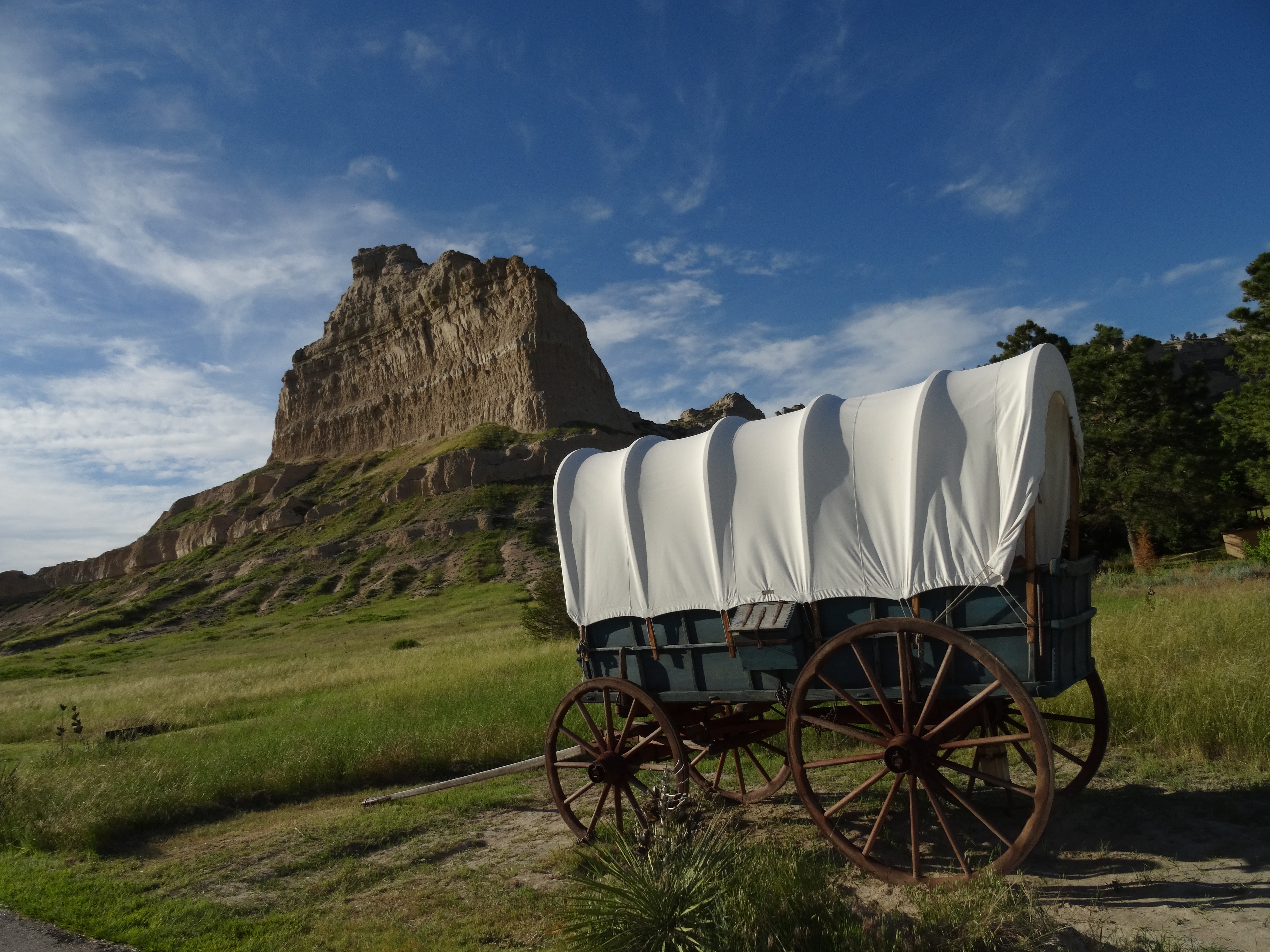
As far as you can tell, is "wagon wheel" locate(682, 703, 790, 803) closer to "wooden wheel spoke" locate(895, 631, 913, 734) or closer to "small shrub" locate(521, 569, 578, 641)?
"wooden wheel spoke" locate(895, 631, 913, 734)

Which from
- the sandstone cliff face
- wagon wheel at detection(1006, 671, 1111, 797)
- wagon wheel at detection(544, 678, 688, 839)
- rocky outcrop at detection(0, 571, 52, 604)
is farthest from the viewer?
rocky outcrop at detection(0, 571, 52, 604)

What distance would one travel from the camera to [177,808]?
319 inches

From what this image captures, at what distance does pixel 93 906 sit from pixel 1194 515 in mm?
30777

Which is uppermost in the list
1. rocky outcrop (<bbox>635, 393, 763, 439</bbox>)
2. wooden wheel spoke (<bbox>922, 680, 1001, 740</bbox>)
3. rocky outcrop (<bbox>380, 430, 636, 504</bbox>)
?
rocky outcrop (<bbox>635, 393, 763, 439</bbox>)

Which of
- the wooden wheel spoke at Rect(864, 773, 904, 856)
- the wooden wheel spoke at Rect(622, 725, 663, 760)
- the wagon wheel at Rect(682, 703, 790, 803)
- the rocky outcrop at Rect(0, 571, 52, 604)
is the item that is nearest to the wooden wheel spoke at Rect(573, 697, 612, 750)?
the wooden wheel spoke at Rect(622, 725, 663, 760)

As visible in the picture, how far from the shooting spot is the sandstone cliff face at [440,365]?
3386 inches

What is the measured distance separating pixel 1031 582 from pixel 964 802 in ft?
4.44

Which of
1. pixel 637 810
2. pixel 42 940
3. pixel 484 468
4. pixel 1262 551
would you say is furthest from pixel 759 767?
pixel 484 468

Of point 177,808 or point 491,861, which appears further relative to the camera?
point 177,808

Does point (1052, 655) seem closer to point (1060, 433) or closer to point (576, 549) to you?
point (1060, 433)

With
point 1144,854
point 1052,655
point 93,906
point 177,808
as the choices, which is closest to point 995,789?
point 1144,854

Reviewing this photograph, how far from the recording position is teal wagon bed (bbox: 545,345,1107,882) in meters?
4.55

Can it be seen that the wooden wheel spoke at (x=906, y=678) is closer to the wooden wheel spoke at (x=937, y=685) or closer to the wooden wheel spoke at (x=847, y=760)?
the wooden wheel spoke at (x=937, y=685)

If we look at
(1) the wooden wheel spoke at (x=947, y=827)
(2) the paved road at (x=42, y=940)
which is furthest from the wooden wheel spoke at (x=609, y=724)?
(2) the paved road at (x=42, y=940)
